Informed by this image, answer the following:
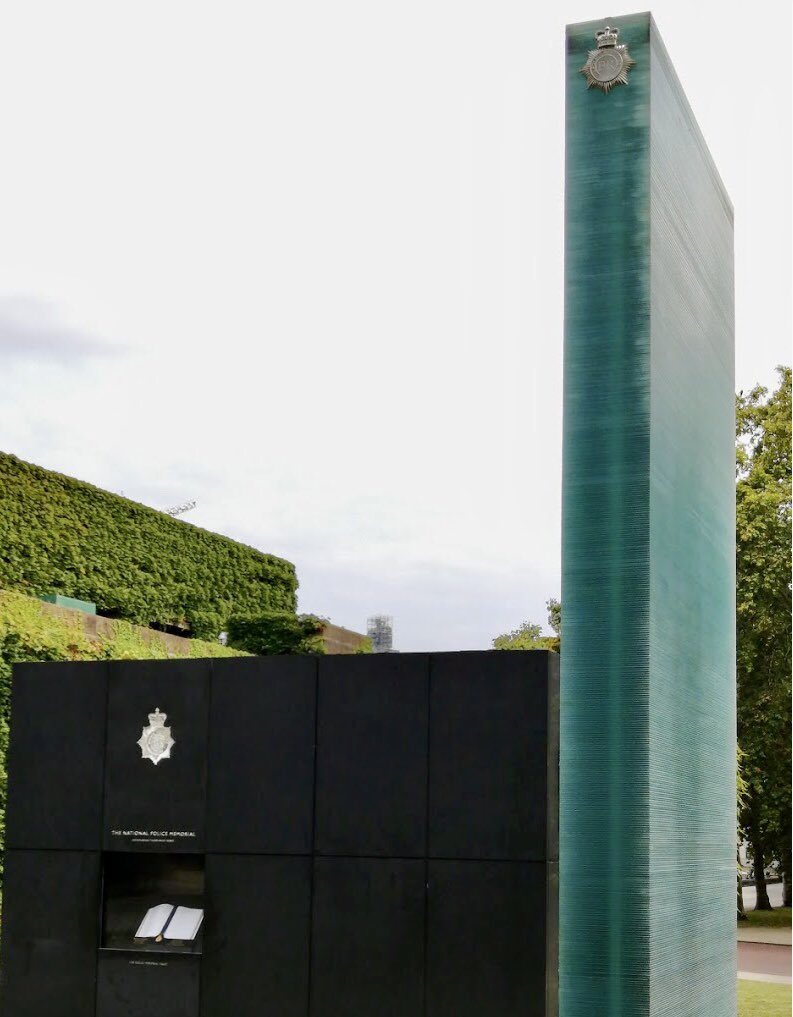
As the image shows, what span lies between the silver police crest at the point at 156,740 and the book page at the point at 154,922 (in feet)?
3.78

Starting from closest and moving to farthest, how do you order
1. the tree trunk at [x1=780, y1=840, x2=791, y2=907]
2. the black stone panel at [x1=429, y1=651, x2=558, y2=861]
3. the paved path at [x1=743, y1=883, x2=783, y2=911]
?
the black stone panel at [x1=429, y1=651, x2=558, y2=861] → the tree trunk at [x1=780, y1=840, x2=791, y2=907] → the paved path at [x1=743, y1=883, x2=783, y2=911]

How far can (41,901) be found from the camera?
11.1 meters

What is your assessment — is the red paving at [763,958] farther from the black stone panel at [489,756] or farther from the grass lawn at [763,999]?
the black stone panel at [489,756]

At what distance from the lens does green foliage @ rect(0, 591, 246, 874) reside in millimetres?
15562

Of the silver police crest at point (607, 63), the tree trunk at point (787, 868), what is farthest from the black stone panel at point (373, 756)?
the tree trunk at point (787, 868)

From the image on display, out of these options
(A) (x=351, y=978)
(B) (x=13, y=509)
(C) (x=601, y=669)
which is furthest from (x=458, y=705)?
(B) (x=13, y=509)

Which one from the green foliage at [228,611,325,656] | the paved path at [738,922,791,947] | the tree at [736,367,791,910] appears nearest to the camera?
the green foliage at [228,611,325,656]

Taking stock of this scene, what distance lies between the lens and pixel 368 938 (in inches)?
397

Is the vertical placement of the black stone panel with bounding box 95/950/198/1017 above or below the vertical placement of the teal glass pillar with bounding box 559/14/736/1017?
below

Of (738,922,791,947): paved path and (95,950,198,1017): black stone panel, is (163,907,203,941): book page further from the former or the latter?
(738,922,791,947): paved path

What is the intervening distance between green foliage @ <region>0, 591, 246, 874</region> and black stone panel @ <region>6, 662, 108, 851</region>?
144 inches

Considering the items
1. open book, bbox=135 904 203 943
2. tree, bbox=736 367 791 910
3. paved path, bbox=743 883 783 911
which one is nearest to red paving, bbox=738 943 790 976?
tree, bbox=736 367 791 910

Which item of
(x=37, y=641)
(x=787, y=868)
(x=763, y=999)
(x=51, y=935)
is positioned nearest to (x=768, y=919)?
(x=787, y=868)

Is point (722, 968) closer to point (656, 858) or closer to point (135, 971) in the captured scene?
point (656, 858)
